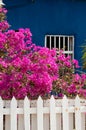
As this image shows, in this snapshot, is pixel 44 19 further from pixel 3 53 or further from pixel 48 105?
pixel 48 105

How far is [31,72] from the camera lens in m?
7.91

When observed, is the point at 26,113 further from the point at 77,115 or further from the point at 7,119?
the point at 77,115

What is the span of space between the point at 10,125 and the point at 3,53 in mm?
1500

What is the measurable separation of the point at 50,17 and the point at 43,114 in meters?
7.62

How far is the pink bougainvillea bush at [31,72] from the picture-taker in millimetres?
7770

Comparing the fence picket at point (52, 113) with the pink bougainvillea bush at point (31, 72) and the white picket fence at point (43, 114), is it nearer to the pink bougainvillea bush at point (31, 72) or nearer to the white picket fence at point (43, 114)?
the white picket fence at point (43, 114)

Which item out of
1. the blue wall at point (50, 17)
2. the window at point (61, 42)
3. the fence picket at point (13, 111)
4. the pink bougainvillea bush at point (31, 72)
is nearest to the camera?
the fence picket at point (13, 111)

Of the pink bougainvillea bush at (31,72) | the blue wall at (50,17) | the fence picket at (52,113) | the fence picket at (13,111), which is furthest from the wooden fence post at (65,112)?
the blue wall at (50,17)

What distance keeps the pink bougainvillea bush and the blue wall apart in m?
5.48

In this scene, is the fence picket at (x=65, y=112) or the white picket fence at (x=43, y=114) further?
the fence picket at (x=65, y=112)

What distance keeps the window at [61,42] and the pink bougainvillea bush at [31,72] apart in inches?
222

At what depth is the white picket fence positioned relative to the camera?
7.23 m

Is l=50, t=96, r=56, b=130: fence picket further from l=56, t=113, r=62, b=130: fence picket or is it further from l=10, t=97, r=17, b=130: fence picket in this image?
l=10, t=97, r=17, b=130: fence picket

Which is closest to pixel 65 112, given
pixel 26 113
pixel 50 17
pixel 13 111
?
pixel 26 113
